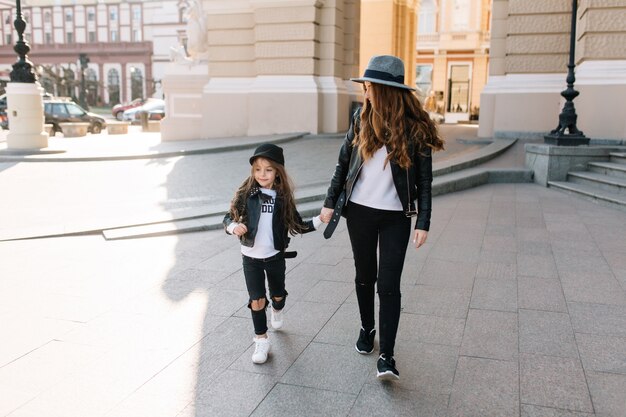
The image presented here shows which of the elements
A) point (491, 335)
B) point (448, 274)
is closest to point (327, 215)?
point (491, 335)

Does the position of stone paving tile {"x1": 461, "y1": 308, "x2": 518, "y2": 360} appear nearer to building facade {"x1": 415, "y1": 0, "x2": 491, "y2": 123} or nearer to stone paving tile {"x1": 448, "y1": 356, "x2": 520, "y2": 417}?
stone paving tile {"x1": 448, "y1": 356, "x2": 520, "y2": 417}

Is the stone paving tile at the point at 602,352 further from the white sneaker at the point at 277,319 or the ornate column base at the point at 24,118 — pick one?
the ornate column base at the point at 24,118

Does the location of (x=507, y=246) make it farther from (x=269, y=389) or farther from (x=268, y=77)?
(x=268, y=77)

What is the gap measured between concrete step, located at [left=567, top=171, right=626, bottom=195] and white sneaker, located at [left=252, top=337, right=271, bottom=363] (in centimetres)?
707

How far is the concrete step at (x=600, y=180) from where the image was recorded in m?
8.94

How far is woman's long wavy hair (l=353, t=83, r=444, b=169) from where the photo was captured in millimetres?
3473

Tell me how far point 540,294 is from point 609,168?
18.5 ft

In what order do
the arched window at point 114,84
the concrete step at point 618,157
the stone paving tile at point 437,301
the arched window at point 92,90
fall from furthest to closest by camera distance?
the arched window at point 114,84 < the arched window at point 92,90 < the concrete step at point 618,157 < the stone paving tile at point 437,301

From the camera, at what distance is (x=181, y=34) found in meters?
71.1

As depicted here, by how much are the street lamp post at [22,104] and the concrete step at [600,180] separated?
1304 cm

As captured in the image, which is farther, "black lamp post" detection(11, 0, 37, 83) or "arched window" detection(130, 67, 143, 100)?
"arched window" detection(130, 67, 143, 100)

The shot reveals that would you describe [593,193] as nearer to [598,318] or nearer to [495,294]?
[495,294]

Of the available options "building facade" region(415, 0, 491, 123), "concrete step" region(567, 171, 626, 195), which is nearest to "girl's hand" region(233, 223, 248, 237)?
"concrete step" region(567, 171, 626, 195)

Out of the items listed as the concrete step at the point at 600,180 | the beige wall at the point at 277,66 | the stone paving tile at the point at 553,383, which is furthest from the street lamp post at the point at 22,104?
the stone paving tile at the point at 553,383
